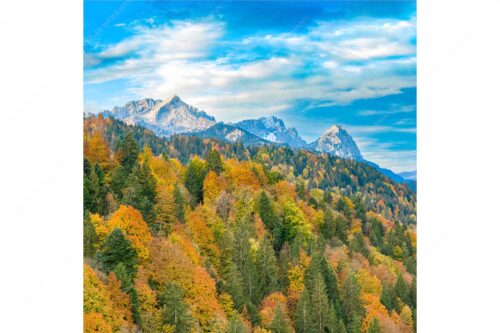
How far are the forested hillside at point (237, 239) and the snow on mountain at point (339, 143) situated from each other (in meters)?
0.50

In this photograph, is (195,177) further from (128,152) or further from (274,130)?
(274,130)

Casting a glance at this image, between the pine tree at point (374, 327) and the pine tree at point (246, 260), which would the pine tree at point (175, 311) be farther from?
the pine tree at point (374, 327)

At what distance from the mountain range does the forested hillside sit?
1.53 feet

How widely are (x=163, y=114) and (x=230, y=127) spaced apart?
1.93 m

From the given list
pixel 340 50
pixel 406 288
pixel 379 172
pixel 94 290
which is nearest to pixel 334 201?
pixel 379 172

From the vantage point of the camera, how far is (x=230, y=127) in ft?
57.9

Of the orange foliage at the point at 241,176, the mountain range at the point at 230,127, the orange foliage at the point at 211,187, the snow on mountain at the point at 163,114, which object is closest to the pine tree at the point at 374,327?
the mountain range at the point at 230,127

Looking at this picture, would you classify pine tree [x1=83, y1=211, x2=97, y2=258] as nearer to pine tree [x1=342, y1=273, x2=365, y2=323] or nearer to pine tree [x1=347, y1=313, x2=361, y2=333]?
pine tree [x1=342, y1=273, x2=365, y2=323]

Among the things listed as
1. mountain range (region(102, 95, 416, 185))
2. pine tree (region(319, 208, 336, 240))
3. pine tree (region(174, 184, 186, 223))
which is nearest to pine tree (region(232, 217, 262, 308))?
pine tree (region(174, 184, 186, 223))

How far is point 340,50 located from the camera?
15766 millimetres

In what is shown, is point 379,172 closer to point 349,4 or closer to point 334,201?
point 334,201

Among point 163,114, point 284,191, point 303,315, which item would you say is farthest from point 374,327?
point 163,114

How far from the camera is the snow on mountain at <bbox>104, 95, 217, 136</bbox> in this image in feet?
55.5
